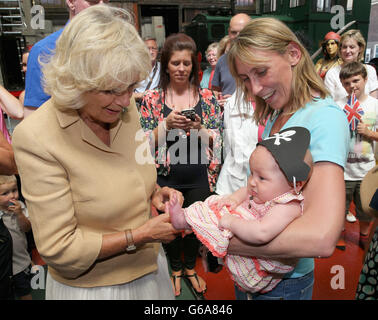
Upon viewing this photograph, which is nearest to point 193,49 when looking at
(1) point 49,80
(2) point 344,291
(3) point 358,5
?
(1) point 49,80

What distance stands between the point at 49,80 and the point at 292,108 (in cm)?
96

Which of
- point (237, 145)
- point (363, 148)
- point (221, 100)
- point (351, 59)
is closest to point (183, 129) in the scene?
point (237, 145)

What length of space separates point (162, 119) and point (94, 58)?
148 cm

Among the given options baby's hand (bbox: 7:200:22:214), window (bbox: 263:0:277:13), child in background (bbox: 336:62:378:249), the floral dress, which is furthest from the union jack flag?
window (bbox: 263:0:277:13)

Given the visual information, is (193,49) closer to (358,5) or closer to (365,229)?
(365,229)

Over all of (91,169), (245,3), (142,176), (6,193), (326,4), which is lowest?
(6,193)

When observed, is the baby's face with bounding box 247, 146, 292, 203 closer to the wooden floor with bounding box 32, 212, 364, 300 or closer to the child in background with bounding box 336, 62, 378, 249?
the wooden floor with bounding box 32, 212, 364, 300

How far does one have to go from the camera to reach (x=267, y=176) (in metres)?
1.09

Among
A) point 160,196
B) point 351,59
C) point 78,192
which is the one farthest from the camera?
point 351,59

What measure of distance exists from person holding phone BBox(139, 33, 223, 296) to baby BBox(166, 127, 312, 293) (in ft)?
3.97

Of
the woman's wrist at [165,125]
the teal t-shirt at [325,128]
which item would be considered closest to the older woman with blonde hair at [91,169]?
the teal t-shirt at [325,128]

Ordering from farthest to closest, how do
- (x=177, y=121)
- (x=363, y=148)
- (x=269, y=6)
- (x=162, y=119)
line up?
1. (x=269, y=6)
2. (x=363, y=148)
3. (x=162, y=119)
4. (x=177, y=121)

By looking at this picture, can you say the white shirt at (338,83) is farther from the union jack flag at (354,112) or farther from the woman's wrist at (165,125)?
the woman's wrist at (165,125)

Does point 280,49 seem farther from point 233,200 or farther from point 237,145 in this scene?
point 237,145
